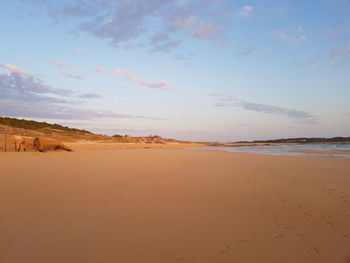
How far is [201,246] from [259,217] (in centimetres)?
164

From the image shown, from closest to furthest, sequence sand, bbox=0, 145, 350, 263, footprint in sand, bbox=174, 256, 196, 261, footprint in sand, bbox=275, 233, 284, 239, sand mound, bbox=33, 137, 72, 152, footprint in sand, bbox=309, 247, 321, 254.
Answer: footprint in sand, bbox=174, 256, 196, 261
sand, bbox=0, 145, 350, 263
footprint in sand, bbox=309, 247, 321, 254
footprint in sand, bbox=275, 233, 284, 239
sand mound, bbox=33, 137, 72, 152

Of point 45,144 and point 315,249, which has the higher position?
point 45,144

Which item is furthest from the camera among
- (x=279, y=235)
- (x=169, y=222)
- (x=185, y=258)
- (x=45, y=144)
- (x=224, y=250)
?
(x=45, y=144)

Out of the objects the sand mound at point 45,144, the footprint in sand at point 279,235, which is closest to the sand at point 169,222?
the footprint in sand at point 279,235

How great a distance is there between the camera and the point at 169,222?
4.04 metres

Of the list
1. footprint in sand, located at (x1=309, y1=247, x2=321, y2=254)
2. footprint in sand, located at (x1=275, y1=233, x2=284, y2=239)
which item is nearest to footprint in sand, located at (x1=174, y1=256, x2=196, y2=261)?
footprint in sand, located at (x1=275, y1=233, x2=284, y2=239)

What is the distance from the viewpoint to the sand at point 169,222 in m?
2.98

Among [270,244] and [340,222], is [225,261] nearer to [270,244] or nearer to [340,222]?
[270,244]

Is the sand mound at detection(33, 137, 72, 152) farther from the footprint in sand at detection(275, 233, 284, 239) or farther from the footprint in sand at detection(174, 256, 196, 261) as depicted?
the footprint in sand at detection(275, 233, 284, 239)

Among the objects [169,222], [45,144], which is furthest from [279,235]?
[45,144]

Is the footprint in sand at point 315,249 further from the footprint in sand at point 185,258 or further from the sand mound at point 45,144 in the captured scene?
the sand mound at point 45,144

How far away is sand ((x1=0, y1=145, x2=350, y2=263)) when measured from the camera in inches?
117

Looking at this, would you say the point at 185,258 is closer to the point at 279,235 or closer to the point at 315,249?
the point at 279,235

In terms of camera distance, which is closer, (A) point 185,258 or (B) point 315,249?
(A) point 185,258
